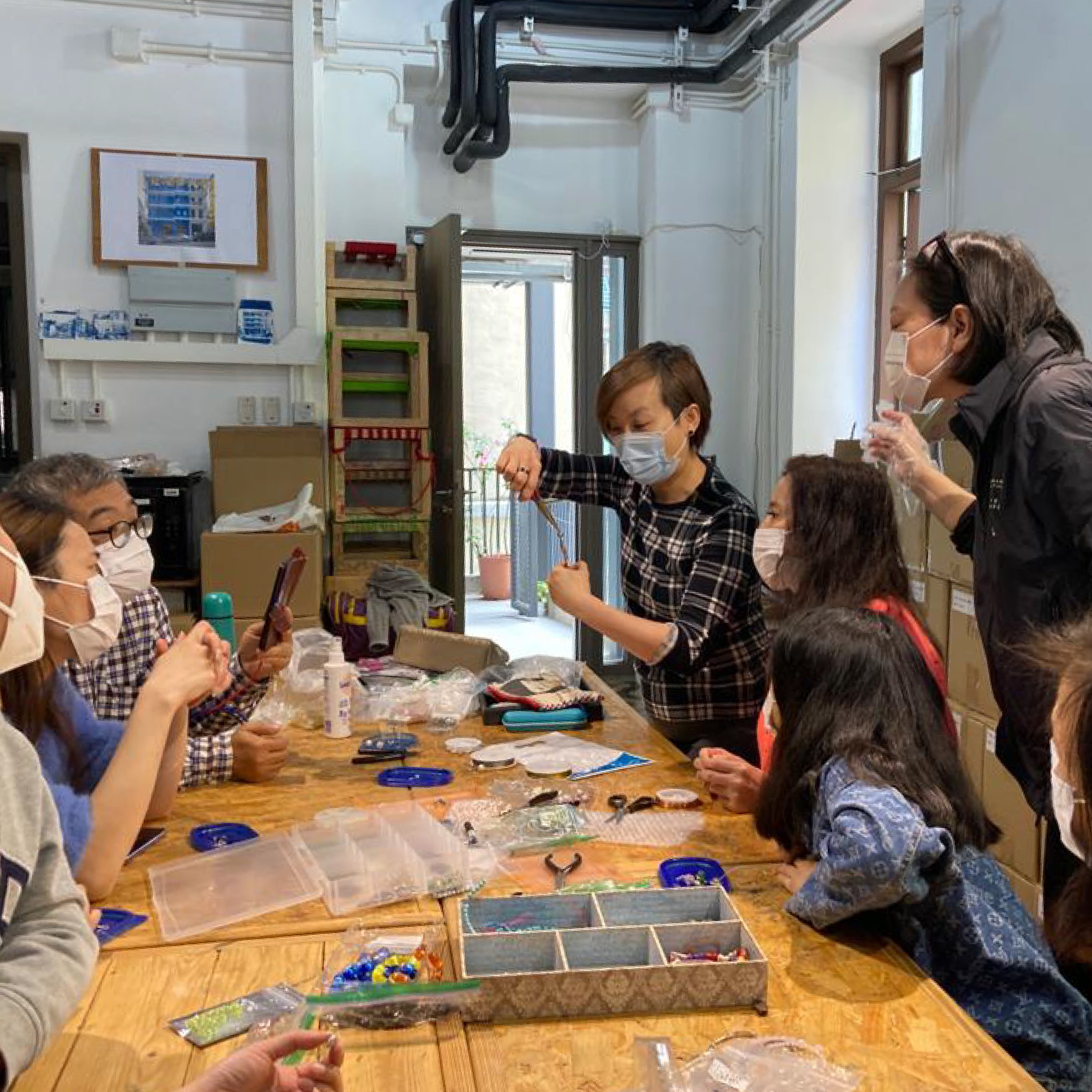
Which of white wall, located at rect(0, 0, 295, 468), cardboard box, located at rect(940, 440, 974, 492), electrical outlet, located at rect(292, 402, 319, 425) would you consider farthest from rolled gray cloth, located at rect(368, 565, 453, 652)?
cardboard box, located at rect(940, 440, 974, 492)

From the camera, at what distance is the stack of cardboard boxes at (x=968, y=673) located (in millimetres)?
2662

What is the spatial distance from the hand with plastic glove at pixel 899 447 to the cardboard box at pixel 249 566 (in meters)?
2.48

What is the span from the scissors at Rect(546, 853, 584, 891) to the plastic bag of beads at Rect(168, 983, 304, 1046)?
1.28 feet

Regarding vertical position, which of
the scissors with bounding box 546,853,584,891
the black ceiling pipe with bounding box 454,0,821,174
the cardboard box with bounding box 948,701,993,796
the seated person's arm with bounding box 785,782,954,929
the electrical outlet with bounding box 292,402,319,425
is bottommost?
the cardboard box with bounding box 948,701,993,796

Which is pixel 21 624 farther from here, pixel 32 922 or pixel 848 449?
pixel 848 449

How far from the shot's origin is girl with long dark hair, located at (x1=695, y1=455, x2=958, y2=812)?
73.1 inches

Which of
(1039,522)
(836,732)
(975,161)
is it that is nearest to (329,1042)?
(836,732)

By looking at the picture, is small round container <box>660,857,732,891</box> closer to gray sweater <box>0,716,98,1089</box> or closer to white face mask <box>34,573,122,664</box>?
gray sweater <box>0,716,98,1089</box>

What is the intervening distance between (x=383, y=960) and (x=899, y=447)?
1373mm

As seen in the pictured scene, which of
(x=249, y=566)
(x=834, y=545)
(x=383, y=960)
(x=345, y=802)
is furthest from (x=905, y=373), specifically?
(x=249, y=566)

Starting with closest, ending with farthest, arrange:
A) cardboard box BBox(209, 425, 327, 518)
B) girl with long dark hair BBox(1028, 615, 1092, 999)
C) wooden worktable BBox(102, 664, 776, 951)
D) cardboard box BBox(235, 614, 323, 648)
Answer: girl with long dark hair BBox(1028, 615, 1092, 999) < wooden worktable BBox(102, 664, 776, 951) < cardboard box BBox(235, 614, 323, 648) < cardboard box BBox(209, 425, 327, 518)

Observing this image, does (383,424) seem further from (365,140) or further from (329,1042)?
(329,1042)

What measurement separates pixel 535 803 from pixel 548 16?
397 cm

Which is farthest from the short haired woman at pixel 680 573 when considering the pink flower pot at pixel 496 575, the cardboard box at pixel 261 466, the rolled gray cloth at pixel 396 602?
the pink flower pot at pixel 496 575
